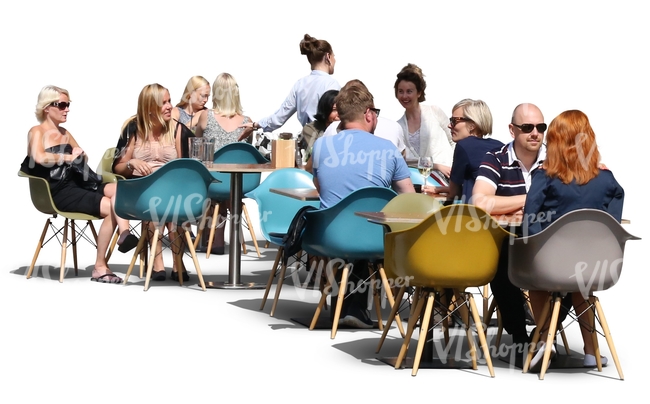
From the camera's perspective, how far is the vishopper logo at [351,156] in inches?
300

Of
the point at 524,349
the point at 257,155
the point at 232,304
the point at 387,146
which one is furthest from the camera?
the point at 257,155

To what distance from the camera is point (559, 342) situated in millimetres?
7773

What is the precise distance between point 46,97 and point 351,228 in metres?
3.46

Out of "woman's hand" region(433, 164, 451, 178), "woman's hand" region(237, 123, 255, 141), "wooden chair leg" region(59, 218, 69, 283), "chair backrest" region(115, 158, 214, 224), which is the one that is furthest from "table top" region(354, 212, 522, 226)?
"woman's hand" region(237, 123, 255, 141)

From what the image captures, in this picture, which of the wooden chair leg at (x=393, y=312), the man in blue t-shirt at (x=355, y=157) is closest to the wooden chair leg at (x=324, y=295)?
the man in blue t-shirt at (x=355, y=157)

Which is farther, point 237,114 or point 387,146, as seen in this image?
point 237,114

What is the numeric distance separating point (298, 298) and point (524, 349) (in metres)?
2.61

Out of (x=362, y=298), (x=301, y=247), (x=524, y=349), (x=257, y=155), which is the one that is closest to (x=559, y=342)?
(x=524, y=349)

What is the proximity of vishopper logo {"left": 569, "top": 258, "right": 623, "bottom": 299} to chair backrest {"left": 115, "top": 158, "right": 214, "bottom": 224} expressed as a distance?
3.75 metres

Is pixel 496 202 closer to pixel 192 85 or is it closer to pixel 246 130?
pixel 246 130

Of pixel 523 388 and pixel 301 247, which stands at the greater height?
pixel 301 247

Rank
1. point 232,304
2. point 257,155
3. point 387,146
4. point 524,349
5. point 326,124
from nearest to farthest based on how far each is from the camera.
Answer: point 524,349 → point 387,146 → point 232,304 → point 326,124 → point 257,155

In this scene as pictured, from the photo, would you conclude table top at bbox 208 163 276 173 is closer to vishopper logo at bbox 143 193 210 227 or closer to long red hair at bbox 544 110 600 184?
vishopper logo at bbox 143 193 210 227

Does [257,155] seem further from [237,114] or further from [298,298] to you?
[298,298]
